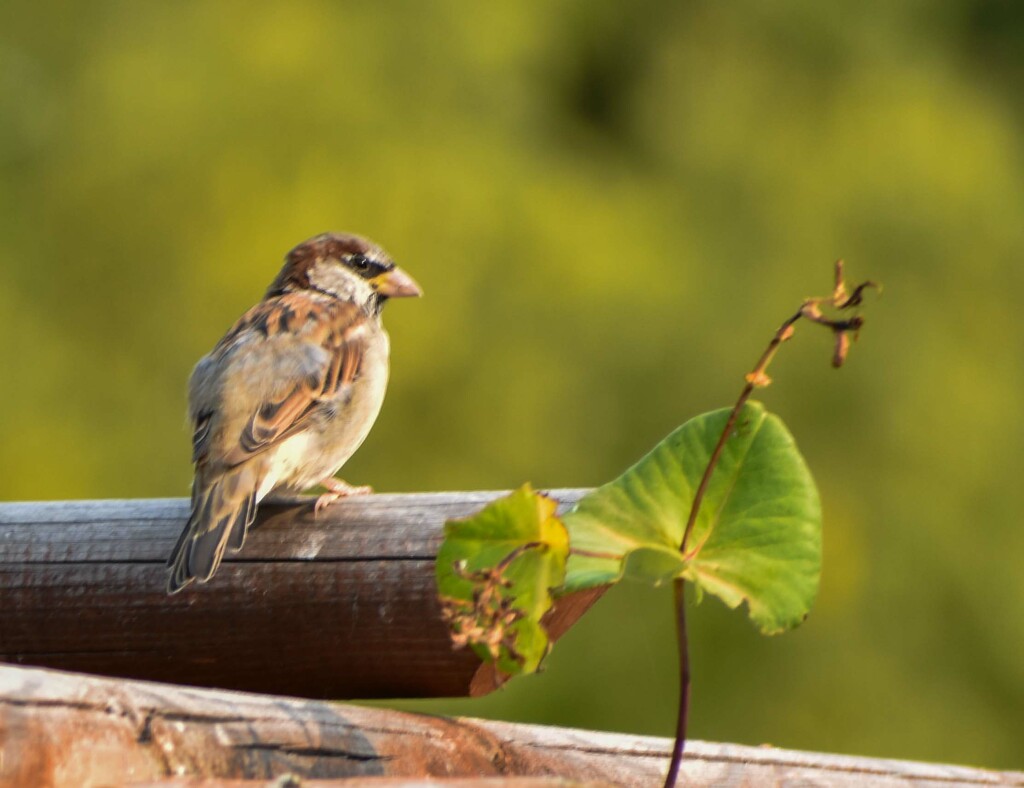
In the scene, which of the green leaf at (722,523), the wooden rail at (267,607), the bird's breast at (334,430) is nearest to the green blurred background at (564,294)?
the bird's breast at (334,430)

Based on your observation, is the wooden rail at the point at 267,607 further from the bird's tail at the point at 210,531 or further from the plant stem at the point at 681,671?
the plant stem at the point at 681,671

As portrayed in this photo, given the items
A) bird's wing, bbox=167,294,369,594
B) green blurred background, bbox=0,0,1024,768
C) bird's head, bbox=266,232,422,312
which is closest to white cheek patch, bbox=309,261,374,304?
bird's head, bbox=266,232,422,312

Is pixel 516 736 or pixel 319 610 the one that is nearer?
pixel 516 736

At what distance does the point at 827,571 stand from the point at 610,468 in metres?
1.23

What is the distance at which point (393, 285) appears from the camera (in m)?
4.11

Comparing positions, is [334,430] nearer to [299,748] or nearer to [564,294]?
[299,748]

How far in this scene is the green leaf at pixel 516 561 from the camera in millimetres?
1412

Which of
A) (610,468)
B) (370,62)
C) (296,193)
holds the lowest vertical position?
(610,468)

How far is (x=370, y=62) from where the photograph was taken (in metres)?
9.51

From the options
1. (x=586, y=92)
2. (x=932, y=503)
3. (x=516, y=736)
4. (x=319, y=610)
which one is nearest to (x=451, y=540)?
(x=516, y=736)

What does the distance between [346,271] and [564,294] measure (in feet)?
16.2

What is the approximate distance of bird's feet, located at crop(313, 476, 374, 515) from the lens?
2.26 metres

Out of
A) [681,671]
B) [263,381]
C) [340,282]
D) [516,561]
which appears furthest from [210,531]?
[340,282]

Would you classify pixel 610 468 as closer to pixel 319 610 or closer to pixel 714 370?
pixel 714 370
